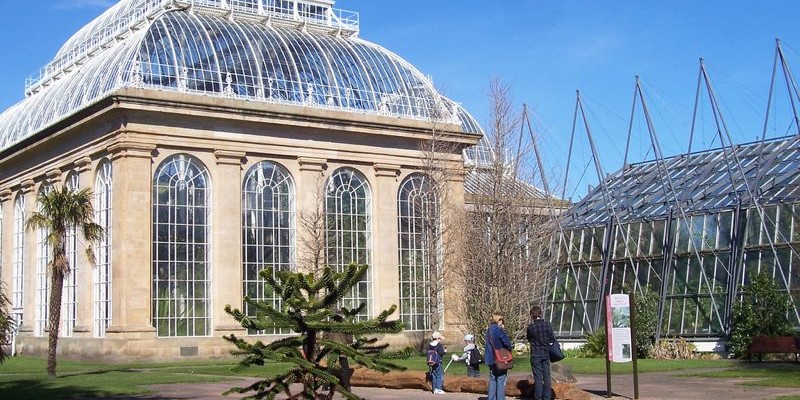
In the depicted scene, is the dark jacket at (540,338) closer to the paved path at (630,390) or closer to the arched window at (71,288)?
the paved path at (630,390)

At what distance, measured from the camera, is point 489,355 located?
67.3 feet

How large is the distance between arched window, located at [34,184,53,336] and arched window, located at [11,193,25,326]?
210 cm

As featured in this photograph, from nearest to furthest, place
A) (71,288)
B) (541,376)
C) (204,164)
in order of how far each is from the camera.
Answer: (541,376) → (204,164) → (71,288)

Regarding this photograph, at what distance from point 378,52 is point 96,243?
17.6 m

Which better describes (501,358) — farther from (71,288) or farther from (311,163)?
(71,288)

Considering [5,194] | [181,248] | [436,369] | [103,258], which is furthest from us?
[5,194]

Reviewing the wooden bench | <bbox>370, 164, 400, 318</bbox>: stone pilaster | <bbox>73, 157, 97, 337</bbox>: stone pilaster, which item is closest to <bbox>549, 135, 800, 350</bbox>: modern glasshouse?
the wooden bench

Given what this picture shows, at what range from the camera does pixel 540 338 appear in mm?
20875

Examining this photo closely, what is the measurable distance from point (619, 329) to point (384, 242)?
94.4 feet

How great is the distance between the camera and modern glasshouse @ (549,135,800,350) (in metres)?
41.7

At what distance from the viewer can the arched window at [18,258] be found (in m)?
54.2

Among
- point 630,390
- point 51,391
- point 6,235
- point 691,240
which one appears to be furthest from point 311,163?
point 630,390

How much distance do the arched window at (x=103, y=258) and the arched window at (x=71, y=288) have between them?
1968 mm

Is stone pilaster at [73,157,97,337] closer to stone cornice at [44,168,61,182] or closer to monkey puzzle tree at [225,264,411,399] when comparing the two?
stone cornice at [44,168,61,182]
